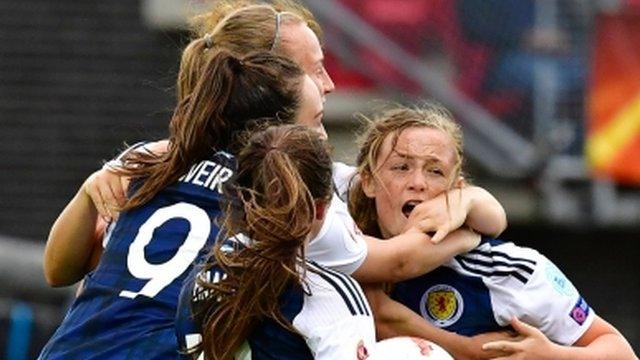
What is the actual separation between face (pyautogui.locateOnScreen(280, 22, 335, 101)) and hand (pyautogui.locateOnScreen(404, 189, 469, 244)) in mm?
437

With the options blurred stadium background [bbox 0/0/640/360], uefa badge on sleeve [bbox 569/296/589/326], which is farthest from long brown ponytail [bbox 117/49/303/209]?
blurred stadium background [bbox 0/0/640/360]

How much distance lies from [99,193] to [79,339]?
0.41 meters

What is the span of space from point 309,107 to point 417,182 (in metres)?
0.37

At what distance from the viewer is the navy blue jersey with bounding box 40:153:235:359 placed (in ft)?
15.9

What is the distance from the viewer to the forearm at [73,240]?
5.20m

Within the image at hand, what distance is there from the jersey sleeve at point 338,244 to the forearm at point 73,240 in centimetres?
72

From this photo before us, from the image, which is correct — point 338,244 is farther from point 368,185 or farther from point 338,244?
point 368,185

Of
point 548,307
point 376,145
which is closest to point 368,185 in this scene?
point 376,145

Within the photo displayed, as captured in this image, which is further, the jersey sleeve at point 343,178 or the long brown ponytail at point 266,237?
the jersey sleeve at point 343,178

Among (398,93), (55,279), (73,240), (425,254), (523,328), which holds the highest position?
(425,254)

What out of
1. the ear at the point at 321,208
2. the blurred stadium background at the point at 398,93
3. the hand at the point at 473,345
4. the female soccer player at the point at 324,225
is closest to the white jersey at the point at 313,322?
the ear at the point at 321,208

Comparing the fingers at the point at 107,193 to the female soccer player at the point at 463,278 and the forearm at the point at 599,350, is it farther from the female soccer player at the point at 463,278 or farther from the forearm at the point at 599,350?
the forearm at the point at 599,350

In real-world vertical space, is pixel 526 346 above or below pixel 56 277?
above

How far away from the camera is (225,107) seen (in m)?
4.93
